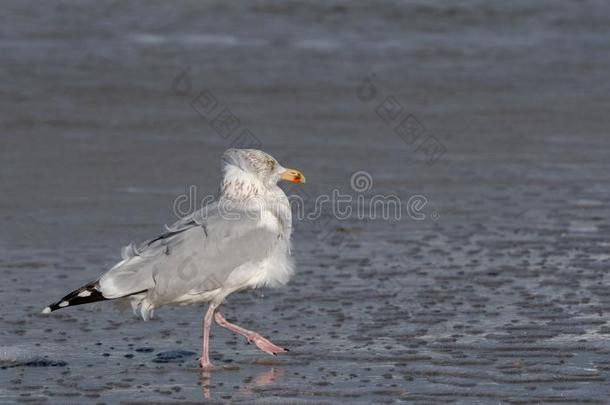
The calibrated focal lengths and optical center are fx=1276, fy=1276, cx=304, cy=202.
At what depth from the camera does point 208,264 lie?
7.32m

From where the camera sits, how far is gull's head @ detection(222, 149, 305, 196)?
25.6ft

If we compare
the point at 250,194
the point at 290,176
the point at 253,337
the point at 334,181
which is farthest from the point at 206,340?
the point at 334,181

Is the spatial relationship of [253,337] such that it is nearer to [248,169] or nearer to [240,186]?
[240,186]

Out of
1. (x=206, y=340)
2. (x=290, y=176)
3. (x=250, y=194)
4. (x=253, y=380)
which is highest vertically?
(x=290, y=176)

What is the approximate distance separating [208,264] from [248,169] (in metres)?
0.80

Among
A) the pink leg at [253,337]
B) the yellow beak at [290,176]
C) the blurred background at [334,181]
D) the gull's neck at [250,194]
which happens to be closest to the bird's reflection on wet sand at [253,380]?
the blurred background at [334,181]

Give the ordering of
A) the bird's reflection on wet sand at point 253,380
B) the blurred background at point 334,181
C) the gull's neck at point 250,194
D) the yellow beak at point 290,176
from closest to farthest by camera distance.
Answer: the bird's reflection on wet sand at point 253,380, the blurred background at point 334,181, the gull's neck at point 250,194, the yellow beak at point 290,176

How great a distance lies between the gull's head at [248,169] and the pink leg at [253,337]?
83 centimetres

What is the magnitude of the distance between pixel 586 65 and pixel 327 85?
163 inches

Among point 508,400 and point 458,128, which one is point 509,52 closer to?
point 458,128

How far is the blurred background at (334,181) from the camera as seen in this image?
22.8 feet

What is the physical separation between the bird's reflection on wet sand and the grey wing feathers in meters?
0.57

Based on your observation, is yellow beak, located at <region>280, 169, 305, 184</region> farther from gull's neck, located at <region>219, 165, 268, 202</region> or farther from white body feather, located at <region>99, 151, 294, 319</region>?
white body feather, located at <region>99, 151, 294, 319</region>

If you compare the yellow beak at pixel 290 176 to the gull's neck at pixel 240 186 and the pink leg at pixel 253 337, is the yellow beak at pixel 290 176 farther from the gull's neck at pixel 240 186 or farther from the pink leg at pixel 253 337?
the pink leg at pixel 253 337
